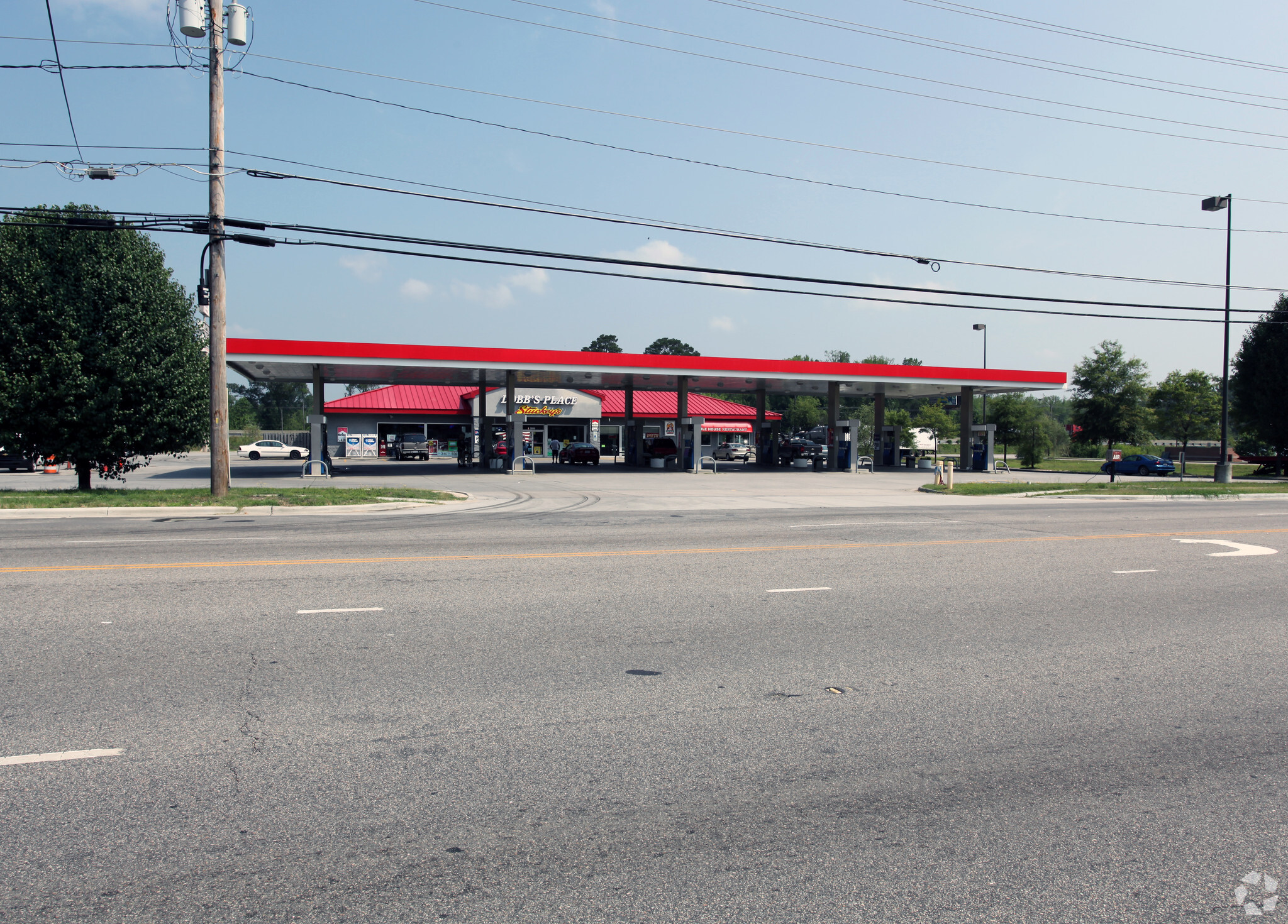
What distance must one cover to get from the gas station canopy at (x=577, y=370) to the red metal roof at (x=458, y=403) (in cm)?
743

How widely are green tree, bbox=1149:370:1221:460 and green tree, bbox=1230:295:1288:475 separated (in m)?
14.4

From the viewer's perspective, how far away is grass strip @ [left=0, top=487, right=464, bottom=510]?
17.0 m

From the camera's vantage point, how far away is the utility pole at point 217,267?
16641 millimetres

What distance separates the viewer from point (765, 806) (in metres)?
3.62

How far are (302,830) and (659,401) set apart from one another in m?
61.6

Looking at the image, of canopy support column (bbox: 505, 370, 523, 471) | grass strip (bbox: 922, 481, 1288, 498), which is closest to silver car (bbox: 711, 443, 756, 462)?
canopy support column (bbox: 505, 370, 523, 471)

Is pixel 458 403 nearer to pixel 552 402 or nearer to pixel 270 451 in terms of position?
pixel 552 402

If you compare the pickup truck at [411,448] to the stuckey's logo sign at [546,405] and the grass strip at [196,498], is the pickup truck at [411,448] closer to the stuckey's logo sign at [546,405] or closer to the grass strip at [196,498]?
the stuckey's logo sign at [546,405]

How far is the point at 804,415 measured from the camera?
118 m

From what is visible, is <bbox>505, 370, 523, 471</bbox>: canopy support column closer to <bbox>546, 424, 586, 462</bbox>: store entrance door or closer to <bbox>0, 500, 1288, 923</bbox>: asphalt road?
<bbox>546, 424, 586, 462</bbox>: store entrance door

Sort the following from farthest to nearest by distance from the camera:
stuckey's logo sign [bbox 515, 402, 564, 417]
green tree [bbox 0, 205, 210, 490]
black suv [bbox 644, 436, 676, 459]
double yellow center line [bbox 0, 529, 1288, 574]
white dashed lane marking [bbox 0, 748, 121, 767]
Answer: stuckey's logo sign [bbox 515, 402, 564, 417], black suv [bbox 644, 436, 676, 459], green tree [bbox 0, 205, 210, 490], double yellow center line [bbox 0, 529, 1288, 574], white dashed lane marking [bbox 0, 748, 121, 767]

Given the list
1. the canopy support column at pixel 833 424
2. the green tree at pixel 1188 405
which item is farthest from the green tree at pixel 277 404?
the green tree at pixel 1188 405

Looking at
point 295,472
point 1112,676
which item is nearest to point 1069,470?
point 295,472
